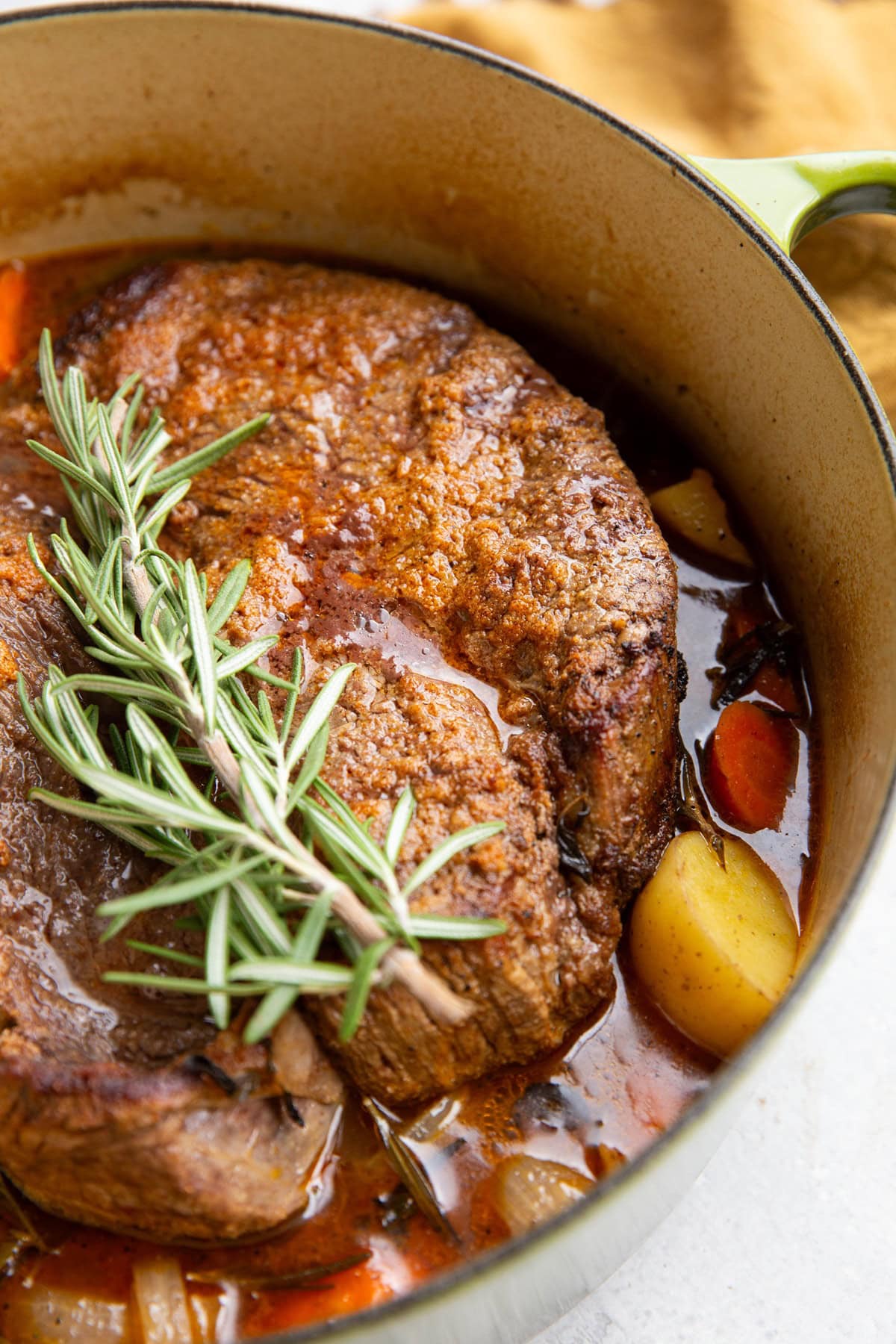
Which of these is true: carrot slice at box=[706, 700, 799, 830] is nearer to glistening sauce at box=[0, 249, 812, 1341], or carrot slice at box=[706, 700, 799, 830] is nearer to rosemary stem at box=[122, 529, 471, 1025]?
glistening sauce at box=[0, 249, 812, 1341]

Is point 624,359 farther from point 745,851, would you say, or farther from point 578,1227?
point 578,1227

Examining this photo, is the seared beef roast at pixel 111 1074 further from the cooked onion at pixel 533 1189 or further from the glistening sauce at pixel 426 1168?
the cooked onion at pixel 533 1189

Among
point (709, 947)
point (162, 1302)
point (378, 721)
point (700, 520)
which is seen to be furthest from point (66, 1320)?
point (700, 520)

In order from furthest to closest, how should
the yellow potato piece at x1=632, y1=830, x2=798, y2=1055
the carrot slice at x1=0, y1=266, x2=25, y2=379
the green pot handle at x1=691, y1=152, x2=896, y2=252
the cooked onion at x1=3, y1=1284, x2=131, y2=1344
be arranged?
the carrot slice at x1=0, y1=266, x2=25, y2=379 < the green pot handle at x1=691, y1=152, x2=896, y2=252 < the yellow potato piece at x1=632, y1=830, x2=798, y2=1055 < the cooked onion at x1=3, y1=1284, x2=131, y2=1344

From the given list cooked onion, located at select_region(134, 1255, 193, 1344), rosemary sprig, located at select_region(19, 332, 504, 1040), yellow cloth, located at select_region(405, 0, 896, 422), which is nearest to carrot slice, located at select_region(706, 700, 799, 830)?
rosemary sprig, located at select_region(19, 332, 504, 1040)

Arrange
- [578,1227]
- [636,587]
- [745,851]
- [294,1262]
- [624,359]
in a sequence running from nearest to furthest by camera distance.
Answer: [578,1227] → [294,1262] → [636,587] → [745,851] → [624,359]

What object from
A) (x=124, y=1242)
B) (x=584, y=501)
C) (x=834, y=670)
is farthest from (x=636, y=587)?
(x=124, y=1242)

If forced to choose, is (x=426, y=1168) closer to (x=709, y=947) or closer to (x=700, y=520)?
(x=709, y=947)
